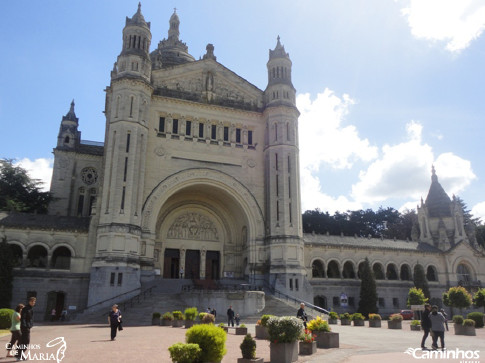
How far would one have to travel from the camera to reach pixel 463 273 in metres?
54.0

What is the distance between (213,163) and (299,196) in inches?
387

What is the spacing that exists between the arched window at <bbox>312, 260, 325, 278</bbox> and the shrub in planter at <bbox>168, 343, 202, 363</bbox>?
39.3 meters

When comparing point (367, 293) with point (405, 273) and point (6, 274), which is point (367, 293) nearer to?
point (405, 273)

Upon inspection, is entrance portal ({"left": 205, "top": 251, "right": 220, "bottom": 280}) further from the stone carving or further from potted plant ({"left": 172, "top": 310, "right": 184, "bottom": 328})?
potted plant ({"left": 172, "top": 310, "right": 184, "bottom": 328})

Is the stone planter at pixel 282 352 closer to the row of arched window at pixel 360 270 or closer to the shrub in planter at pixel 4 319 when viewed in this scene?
the shrub in planter at pixel 4 319

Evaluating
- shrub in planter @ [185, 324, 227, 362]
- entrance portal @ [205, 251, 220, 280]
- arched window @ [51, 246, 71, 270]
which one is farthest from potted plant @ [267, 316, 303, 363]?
entrance portal @ [205, 251, 220, 280]

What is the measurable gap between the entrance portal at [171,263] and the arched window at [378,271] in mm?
24718

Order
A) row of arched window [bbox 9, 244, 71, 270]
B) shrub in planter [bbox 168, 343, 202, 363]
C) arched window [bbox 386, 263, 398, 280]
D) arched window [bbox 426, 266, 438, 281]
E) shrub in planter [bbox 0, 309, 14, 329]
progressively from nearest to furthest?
shrub in planter [bbox 168, 343, 202, 363], shrub in planter [bbox 0, 309, 14, 329], row of arched window [bbox 9, 244, 71, 270], arched window [bbox 386, 263, 398, 280], arched window [bbox 426, 266, 438, 281]

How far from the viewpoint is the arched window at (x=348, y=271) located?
48.9 meters

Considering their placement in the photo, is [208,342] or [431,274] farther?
[431,274]

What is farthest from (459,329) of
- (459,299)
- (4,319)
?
(4,319)

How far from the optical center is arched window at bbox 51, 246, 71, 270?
36.7 m

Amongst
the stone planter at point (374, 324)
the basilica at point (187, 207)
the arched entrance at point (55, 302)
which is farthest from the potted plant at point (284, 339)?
the arched entrance at point (55, 302)

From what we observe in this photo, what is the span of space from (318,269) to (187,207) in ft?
57.1
